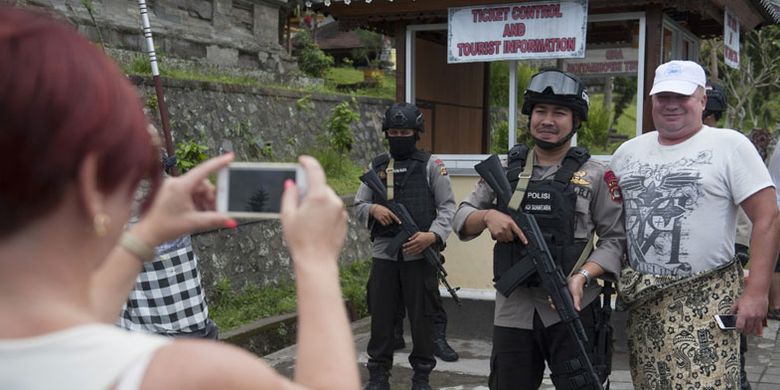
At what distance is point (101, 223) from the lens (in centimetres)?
103

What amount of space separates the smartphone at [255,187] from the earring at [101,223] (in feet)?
0.94

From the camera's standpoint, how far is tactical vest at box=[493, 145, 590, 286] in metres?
3.65

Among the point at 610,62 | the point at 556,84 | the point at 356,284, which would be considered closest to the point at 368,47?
the point at 610,62

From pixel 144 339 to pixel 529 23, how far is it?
6.23 m

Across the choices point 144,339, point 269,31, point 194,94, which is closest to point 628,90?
point 269,31

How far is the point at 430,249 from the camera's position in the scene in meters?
5.66

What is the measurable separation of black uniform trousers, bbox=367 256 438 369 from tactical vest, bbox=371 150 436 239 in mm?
248

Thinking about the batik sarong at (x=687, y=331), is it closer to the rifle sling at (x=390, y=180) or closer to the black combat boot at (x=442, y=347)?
the rifle sling at (x=390, y=180)

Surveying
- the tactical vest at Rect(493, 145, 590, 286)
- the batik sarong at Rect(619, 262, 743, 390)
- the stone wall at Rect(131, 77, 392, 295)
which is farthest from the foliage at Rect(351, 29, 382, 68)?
the batik sarong at Rect(619, 262, 743, 390)

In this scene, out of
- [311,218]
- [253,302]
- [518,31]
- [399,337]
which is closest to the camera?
[311,218]

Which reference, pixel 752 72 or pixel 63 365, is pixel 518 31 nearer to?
pixel 63 365

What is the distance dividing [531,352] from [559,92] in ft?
3.92

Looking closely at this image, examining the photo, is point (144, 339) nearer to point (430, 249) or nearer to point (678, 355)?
point (678, 355)

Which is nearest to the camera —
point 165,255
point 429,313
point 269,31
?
point 165,255
